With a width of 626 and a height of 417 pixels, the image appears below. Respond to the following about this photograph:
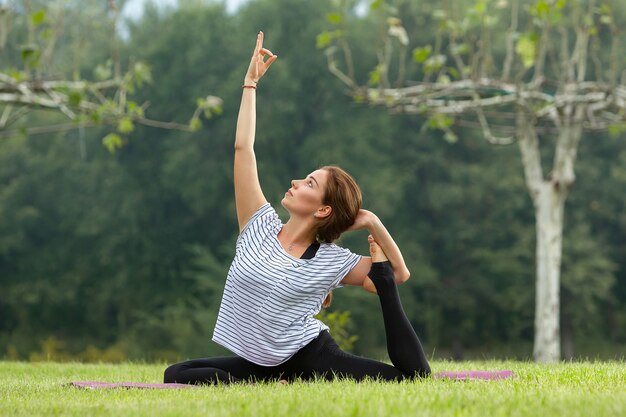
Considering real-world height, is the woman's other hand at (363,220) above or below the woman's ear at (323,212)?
below

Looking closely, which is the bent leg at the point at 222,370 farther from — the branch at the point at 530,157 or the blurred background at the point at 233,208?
the blurred background at the point at 233,208

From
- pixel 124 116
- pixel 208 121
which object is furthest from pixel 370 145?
pixel 124 116

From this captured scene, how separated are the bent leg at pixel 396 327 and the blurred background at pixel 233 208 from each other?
24.1 metres

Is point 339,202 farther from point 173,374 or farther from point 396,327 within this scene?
point 173,374

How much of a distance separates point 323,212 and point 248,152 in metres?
0.57

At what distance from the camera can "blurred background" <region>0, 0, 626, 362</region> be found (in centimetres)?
3100

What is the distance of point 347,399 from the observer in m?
4.48

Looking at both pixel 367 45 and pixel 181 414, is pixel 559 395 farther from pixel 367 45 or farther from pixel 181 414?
pixel 367 45

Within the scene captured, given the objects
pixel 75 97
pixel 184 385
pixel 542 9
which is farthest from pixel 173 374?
pixel 542 9

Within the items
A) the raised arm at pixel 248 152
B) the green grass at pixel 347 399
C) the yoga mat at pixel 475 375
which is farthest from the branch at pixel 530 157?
the raised arm at pixel 248 152

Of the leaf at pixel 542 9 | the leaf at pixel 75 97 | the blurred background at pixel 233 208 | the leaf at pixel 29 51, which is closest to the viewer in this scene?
the leaf at pixel 29 51

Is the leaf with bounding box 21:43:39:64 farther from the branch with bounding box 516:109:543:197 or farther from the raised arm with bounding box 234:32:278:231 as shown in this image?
the branch with bounding box 516:109:543:197

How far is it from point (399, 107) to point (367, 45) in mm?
19006

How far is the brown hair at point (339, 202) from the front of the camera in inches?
219
